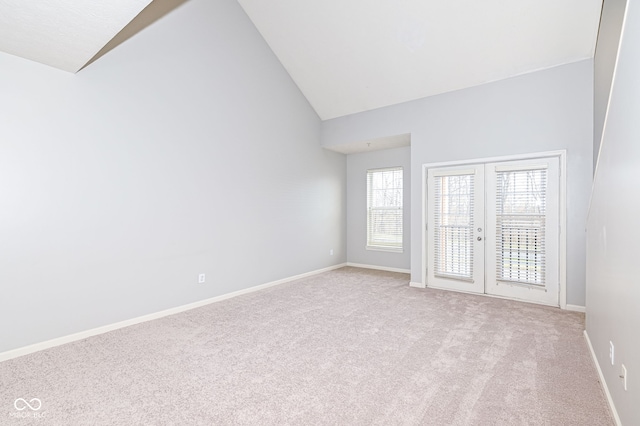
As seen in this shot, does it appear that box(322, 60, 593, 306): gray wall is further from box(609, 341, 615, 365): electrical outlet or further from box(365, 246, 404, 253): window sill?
box(609, 341, 615, 365): electrical outlet

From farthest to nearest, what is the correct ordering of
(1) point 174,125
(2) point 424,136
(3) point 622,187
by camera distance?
(2) point 424,136, (1) point 174,125, (3) point 622,187

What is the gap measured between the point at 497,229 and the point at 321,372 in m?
3.42

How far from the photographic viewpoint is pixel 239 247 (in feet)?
15.4

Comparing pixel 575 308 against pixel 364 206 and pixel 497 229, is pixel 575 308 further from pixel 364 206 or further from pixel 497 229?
pixel 364 206

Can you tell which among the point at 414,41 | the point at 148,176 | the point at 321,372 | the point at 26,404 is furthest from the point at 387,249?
the point at 26,404

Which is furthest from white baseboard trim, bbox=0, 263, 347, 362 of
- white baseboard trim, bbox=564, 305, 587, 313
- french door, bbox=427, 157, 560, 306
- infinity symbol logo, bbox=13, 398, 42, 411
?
white baseboard trim, bbox=564, 305, 587, 313

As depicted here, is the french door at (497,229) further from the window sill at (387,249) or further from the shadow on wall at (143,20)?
the shadow on wall at (143,20)

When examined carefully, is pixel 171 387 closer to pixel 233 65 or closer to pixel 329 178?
pixel 233 65

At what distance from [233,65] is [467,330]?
468cm

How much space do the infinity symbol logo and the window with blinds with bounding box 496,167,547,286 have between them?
505cm

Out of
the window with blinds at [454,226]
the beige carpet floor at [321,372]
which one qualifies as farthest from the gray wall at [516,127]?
the beige carpet floor at [321,372]

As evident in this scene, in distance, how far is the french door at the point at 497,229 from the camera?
160 inches

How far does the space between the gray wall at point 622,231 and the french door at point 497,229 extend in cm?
190

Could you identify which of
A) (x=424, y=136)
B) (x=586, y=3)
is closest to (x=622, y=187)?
(x=586, y=3)
